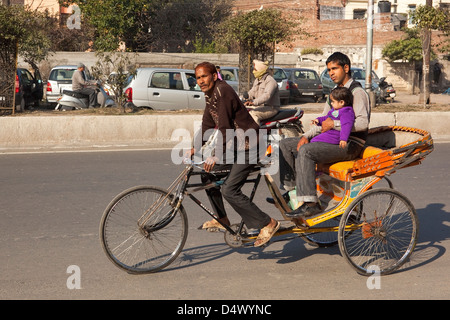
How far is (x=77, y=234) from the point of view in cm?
623

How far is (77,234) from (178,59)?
2899cm

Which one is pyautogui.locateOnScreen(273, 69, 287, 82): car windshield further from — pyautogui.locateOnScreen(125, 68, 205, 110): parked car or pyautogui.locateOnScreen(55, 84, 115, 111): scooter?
pyautogui.locateOnScreen(55, 84, 115, 111): scooter

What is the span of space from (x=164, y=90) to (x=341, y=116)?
13127 mm

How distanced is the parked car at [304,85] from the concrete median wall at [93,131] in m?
12.0

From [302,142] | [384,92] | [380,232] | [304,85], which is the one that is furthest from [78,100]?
[384,92]

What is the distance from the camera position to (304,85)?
26391 mm

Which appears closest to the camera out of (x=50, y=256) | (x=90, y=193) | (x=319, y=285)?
(x=319, y=285)

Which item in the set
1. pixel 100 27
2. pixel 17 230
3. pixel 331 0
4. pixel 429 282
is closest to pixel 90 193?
pixel 17 230

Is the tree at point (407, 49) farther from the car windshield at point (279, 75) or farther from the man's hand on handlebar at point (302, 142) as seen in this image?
the man's hand on handlebar at point (302, 142)

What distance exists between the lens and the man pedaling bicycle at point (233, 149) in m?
4.91

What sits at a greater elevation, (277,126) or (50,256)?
(277,126)

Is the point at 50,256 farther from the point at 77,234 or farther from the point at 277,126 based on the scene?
the point at 277,126

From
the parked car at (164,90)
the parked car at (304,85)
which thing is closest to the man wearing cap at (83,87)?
the parked car at (164,90)

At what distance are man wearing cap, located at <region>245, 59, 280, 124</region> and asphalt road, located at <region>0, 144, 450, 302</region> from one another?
370 cm
